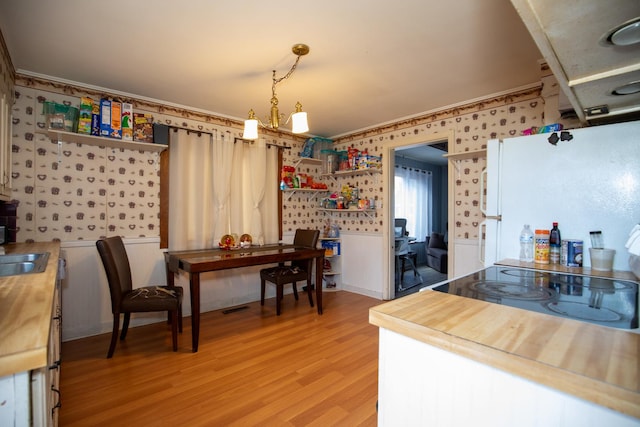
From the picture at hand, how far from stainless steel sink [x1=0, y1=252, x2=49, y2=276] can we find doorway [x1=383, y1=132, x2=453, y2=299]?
3285 millimetres

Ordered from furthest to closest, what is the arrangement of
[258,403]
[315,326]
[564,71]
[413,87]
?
[315,326], [413,87], [258,403], [564,71]

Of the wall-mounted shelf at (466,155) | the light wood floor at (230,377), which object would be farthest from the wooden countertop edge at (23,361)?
the wall-mounted shelf at (466,155)

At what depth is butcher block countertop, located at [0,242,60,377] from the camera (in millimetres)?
615

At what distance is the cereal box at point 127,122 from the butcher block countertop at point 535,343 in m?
2.92

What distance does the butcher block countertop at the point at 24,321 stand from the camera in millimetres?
615

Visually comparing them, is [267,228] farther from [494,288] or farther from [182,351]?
[494,288]

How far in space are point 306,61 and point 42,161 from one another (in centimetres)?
242

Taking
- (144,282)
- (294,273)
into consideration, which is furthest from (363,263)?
(144,282)

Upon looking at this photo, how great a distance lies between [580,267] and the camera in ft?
5.17

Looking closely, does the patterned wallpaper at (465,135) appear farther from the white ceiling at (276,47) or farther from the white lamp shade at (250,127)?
the white lamp shade at (250,127)

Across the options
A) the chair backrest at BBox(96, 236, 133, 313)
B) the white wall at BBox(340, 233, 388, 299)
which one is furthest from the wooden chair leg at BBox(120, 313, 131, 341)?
the white wall at BBox(340, 233, 388, 299)

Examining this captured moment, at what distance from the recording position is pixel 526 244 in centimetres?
178

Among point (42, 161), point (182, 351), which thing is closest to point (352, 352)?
point (182, 351)

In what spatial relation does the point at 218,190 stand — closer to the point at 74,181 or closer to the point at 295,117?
the point at 74,181
